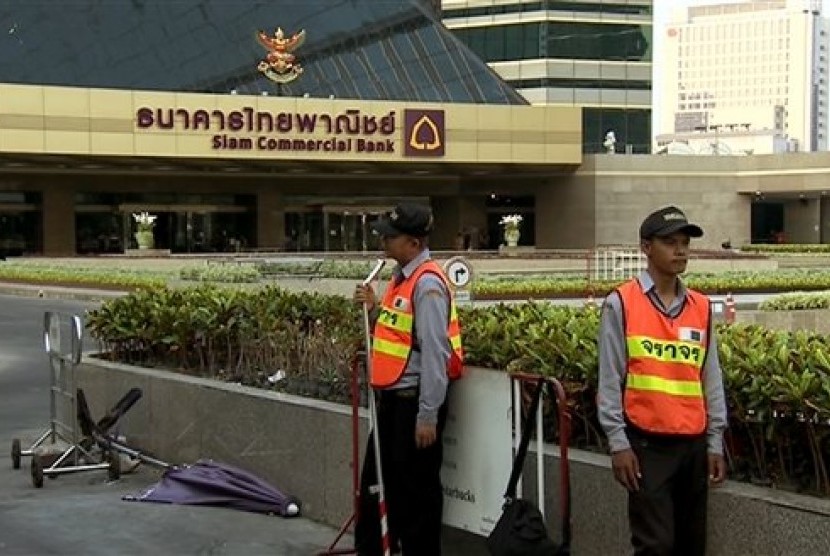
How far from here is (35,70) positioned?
1897 inches

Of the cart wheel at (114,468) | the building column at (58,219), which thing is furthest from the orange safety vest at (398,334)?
the building column at (58,219)

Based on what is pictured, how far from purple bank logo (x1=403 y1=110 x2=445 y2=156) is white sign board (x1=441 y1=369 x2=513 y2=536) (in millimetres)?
46255

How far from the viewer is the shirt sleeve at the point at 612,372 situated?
4.69m

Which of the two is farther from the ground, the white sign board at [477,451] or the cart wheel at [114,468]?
the white sign board at [477,451]

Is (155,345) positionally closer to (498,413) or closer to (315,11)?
(498,413)

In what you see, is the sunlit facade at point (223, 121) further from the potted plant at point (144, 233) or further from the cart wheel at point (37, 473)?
the cart wheel at point (37, 473)

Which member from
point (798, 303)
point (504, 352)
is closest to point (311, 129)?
point (798, 303)

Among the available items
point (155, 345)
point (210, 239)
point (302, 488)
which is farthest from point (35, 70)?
point (302, 488)

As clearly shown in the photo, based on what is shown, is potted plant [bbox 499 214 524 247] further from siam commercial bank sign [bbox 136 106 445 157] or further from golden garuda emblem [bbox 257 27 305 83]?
golden garuda emblem [bbox 257 27 305 83]

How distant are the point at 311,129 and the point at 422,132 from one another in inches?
196

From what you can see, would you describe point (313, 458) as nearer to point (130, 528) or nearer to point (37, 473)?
point (130, 528)

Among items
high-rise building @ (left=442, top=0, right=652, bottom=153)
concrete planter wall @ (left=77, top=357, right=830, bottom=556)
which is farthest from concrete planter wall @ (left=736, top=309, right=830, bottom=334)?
high-rise building @ (left=442, top=0, right=652, bottom=153)

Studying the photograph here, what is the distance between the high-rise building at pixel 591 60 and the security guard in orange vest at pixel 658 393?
83.5m

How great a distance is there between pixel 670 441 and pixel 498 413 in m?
1.20
